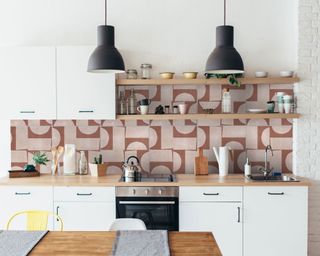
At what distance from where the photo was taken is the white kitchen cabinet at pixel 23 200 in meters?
4.72

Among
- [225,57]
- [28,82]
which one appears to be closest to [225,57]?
[225,57]

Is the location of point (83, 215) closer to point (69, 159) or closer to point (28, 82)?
point (69, 159)

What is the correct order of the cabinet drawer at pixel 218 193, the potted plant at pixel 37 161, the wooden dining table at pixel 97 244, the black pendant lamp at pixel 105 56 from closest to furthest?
the wooden dining table at pixel 97 244
the black pendant lamp at pixel 105 56
the cabinet drawer at pixel 218 193
the potted plant at pixel 37 161

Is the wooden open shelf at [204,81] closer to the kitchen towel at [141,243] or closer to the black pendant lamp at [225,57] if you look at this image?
the black pendant lamp at [225,57]

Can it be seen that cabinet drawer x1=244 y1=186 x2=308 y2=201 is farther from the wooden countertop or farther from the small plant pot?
the small plant pot

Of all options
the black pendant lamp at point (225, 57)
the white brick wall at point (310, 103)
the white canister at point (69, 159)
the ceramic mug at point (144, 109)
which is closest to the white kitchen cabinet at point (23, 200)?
the white canister at point (69, 159)

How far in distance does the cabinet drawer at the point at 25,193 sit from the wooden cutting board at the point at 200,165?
1.55 meters

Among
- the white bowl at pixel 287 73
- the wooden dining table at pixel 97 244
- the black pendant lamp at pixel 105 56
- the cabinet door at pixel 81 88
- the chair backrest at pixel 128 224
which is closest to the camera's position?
the wooden dining table at pixel 97 244

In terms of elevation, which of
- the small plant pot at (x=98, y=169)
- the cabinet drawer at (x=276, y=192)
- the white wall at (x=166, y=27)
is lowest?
the cabinet drawer at (x=276, y=192)

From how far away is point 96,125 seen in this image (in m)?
5.34

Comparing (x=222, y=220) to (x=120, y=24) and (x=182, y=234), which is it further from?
(x=120, y=24)

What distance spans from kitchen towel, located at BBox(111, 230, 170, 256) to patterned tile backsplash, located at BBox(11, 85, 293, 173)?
2208mm

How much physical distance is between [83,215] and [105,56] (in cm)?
179

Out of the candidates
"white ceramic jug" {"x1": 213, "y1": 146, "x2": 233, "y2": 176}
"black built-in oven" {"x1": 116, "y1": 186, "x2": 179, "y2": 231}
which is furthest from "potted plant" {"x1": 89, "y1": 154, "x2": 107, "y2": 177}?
"white ceramic jug" {"x1": 213, "y1": 146, "x2": 233, "y2": 176}
